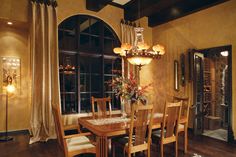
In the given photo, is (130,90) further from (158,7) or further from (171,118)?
(158,7)

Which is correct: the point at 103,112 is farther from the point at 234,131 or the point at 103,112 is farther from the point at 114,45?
the point at 234,131

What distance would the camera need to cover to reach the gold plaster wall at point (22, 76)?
4.75 meters

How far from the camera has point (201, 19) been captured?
16.3ft

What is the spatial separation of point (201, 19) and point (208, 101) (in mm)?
2759

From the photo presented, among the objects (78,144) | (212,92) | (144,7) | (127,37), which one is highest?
(144,7)

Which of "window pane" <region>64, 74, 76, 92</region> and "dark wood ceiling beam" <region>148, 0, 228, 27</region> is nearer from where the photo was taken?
"dark wood ceiling beam" <region>148, 0, 228, 27</region>

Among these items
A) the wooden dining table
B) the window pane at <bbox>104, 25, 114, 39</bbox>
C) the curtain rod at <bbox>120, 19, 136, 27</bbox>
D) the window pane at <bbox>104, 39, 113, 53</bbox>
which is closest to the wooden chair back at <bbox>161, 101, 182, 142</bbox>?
the wooden dining table

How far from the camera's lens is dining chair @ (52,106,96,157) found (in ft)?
7.90

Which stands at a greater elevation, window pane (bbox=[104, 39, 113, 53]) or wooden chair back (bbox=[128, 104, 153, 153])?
window pane (bbox=[104, 39, 113, 53])

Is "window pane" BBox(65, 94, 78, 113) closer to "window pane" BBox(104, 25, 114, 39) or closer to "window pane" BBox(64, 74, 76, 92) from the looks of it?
"window pane" BBox(64, 74, 76, 92)

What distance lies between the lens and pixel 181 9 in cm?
487

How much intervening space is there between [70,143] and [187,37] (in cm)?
439

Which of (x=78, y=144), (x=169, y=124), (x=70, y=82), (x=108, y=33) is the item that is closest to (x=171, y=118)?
(x=169, y=124)

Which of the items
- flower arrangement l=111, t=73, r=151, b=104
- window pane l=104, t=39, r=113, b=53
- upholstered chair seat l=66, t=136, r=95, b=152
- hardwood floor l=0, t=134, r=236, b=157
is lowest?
hardwood floor l=0, t=134, r=236, b=157
